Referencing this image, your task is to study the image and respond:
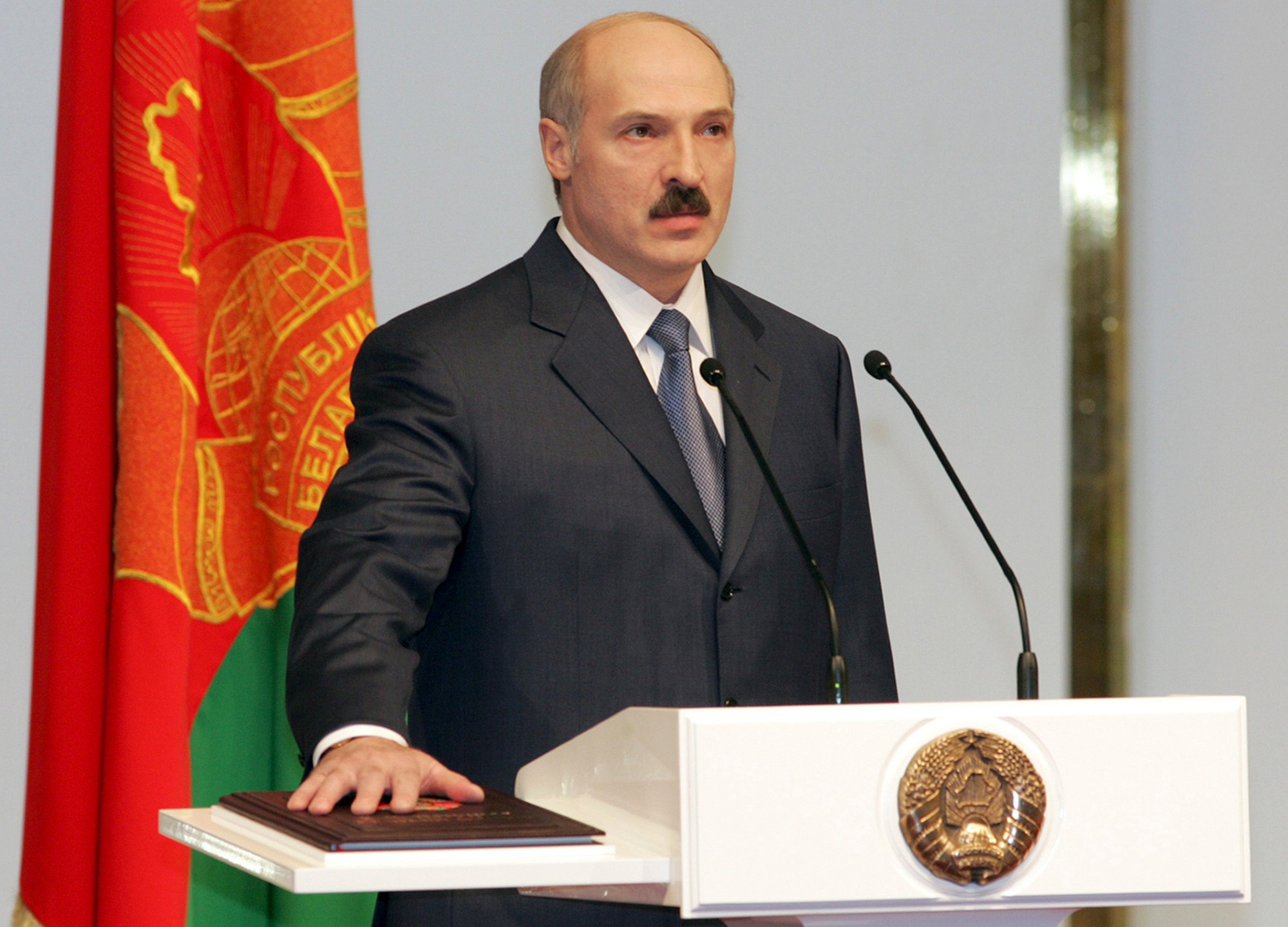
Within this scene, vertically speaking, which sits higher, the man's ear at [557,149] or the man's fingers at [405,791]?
the man's ear at [557,149]

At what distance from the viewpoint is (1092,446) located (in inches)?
137

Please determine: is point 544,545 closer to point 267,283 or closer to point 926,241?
point 267,283

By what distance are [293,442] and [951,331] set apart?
59.0 inches

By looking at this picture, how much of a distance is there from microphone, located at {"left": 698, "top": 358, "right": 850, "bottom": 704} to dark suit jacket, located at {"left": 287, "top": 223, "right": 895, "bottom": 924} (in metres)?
0.27

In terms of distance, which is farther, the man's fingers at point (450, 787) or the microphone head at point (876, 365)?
the microphone head at point (876, 365)

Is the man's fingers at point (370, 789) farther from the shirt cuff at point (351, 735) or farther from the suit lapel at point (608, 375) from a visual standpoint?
the suit lapel at point (608, 375)

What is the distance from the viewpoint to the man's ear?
227 cm

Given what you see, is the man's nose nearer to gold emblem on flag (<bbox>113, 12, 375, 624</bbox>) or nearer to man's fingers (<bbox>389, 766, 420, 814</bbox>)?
gold emblem on flag (<bbox>113, 12, 375, 624</bbox>)

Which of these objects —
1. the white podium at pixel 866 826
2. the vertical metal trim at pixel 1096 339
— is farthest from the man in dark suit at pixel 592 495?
the vertical metal trim at pixel 1096 339

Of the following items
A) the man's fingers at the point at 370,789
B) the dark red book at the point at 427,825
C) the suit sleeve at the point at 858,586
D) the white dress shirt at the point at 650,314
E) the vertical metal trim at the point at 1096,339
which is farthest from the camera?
the vertical metal trim at the point at 1096,339

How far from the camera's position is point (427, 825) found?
3.96 ft

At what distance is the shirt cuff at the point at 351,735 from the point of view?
151 centimetres

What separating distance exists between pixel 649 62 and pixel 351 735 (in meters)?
1.08

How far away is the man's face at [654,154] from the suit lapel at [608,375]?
88 mm
